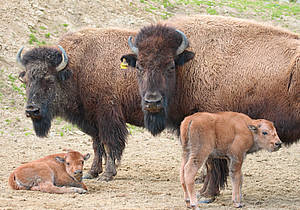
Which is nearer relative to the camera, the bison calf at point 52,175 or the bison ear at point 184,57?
the bison calf at point 52,175

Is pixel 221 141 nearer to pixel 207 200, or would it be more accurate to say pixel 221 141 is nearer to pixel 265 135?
pixel 265 135

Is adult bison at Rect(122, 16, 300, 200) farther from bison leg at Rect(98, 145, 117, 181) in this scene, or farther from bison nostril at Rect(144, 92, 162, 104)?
bison leg at Rect(98, 145, 117, 181)

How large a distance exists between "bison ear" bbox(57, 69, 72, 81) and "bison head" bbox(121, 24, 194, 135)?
178 centimetres

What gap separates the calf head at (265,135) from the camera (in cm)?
691

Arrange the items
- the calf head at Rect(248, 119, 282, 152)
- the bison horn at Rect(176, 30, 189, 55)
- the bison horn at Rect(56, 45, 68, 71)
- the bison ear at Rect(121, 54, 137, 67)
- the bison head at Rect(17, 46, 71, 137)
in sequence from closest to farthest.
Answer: the calf head at Rect(248, 119, 282, 152), the bison horn at Rect(176, 30, 189, 55), the bison ear at Rect(121, 54, 137, 67), the bison head at Rect(17, 46, 71, 137), the bison horn at Rect(56, 45, 68, 71)

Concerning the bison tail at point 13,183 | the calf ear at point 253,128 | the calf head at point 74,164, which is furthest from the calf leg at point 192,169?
the bison tail at point 13,183

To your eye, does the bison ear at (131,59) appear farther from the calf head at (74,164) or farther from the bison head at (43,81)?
the calf head at (74,164)

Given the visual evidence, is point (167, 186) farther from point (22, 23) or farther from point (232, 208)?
point (22, 23)

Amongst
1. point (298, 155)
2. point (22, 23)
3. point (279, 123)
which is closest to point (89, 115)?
point (279, 123)

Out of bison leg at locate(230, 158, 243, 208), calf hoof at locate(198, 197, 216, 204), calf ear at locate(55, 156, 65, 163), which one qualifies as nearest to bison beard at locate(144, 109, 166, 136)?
calf hoof at locate(198, 197, 216, 204)

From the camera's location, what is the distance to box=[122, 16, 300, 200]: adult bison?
7.58 m

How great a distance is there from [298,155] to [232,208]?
19.6 feet

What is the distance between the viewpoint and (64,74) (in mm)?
9359

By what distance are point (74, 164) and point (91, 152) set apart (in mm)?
4014
